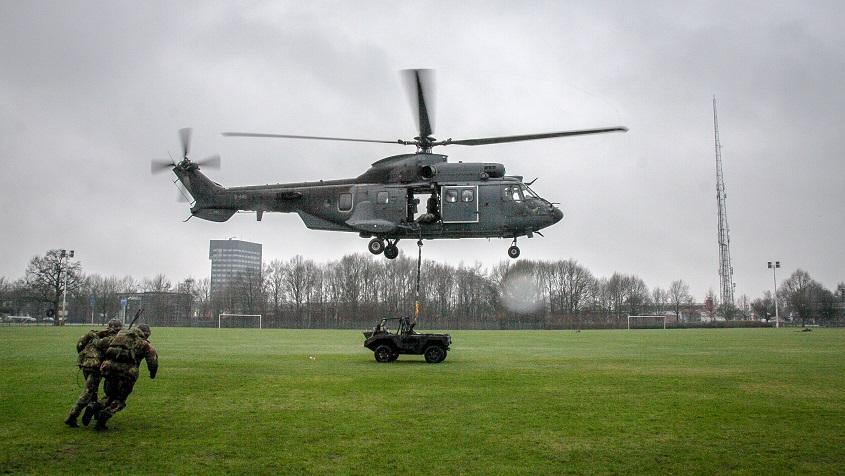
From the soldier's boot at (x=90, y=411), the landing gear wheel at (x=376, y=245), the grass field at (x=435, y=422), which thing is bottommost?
the grass field at (x=435, y=422)

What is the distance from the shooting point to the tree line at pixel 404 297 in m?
113

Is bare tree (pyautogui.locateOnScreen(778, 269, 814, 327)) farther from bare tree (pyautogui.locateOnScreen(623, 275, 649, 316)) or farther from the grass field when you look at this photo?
the grass field

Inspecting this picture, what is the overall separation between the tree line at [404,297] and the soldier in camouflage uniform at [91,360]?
8509cm

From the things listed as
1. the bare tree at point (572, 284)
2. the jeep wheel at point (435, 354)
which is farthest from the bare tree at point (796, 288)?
the jeep wheel at point (435, 354)

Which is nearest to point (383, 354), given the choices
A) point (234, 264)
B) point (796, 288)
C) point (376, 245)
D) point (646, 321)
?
point (376, 245)

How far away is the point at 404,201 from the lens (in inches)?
886

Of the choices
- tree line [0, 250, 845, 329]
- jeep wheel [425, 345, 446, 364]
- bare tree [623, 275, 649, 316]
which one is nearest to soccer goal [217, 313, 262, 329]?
tree line [0, 250, 845, 329]

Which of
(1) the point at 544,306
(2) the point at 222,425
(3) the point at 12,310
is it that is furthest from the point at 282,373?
(3) the point at 12,310

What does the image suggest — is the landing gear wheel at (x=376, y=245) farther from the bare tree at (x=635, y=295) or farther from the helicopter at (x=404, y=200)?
the bare tree at (x=635, y=295)

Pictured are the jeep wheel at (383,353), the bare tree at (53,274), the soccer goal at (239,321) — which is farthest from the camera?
the soccer goal at (239,321)

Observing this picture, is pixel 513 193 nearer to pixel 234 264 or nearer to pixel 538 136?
pixel 538 136

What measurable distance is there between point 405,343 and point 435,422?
556 inches

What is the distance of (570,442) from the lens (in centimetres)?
1382

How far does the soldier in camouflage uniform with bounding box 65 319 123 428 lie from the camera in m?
14.2
